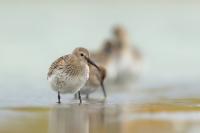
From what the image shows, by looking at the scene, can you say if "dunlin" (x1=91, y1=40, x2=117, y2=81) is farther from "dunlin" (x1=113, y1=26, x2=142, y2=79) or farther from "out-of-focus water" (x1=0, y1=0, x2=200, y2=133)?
"out-of-focus water" (x1=0, y1=0, x2=200, y2=133)

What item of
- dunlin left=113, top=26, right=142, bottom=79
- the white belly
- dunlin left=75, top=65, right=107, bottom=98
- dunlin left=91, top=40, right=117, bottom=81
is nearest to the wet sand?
the white belly

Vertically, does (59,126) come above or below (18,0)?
below

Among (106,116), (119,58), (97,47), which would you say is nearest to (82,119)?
(106,116)

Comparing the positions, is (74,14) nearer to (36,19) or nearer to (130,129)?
(36,19)

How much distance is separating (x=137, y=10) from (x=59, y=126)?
13969 mm

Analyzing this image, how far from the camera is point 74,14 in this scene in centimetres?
2123

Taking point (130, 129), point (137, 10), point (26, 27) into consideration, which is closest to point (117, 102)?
point (130, 129)

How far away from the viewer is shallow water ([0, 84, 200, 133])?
29.1ft

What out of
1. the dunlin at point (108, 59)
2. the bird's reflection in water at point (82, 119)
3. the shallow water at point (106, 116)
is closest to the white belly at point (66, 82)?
the shallow water at point (106, 116)

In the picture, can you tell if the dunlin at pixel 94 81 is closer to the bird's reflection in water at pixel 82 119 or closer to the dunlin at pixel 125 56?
the bird's reflection in water at pixel 82 119

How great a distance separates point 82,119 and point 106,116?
36 centimetres

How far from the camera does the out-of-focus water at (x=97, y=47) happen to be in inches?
368

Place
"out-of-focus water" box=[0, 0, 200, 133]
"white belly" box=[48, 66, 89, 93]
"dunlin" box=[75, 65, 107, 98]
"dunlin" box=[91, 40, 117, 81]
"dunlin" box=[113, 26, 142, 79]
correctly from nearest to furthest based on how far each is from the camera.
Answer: "out-of-focus water" box=[0, 0, 200, 133] → "white belly" box=[48, 66, 89, 93] → "dunlin" box=[75, 65, 107, 98] → "dunlin" box=[91, 40, 117, 81] → "dunlin" box=[113, 26, 142, 79]

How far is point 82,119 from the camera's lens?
31.0 ft
